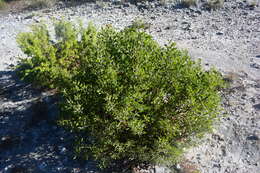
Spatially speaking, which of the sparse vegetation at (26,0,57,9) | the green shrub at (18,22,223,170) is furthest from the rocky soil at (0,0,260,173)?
the sparse vegetation at (26,0,57,9)

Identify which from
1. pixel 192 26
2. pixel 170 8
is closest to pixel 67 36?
pixel 192 26

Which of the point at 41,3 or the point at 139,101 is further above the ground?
the point at 41,3

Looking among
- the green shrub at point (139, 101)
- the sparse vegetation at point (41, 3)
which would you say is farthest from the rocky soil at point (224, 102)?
the sparse vegetation at point (41, 3)

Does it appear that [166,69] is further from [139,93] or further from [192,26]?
[192,26]

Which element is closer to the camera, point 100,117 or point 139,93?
point 139,93

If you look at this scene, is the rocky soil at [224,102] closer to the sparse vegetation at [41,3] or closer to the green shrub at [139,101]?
the green shrub at [139,101]

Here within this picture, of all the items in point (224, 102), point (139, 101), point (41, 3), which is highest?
point (41, 3)

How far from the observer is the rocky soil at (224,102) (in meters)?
5.75

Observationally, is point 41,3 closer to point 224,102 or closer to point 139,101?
point 224,102

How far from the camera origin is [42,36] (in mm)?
8172

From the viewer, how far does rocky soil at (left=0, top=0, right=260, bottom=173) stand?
5.75 meters

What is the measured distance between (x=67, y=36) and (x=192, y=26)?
6.22 m

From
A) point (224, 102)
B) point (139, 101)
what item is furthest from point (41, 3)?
point (139, 101)

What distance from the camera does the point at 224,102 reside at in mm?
7379
